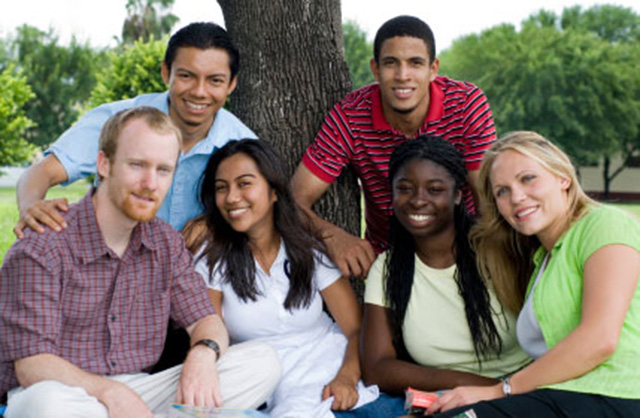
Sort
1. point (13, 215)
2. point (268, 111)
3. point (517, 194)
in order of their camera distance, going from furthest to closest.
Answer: point (13, 215), point (268, 111), point (517, 194)

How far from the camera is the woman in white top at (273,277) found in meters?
4.02

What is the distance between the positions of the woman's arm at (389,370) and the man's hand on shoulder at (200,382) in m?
0.85

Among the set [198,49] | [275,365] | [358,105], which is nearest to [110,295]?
[275,365]

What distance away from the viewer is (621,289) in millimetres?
3088

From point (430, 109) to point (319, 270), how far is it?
133cm

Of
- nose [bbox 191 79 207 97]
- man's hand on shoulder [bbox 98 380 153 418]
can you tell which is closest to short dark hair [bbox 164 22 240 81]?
nose [bbox 191 79 207 97]

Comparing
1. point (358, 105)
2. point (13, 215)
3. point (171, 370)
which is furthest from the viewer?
point (13, 215)

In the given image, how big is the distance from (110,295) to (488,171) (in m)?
1.91

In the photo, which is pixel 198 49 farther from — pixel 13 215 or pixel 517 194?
pixel 13 215

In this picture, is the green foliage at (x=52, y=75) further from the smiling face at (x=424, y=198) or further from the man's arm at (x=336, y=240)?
the smiling face at (x=424, y=198)

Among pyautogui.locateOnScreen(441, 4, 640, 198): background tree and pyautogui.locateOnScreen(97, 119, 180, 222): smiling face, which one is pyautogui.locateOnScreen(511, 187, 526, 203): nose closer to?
pyautogui.locateOnScreen(97, 119, 180, 222): smiling face

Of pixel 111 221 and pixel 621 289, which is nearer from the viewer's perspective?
pixel 621 289

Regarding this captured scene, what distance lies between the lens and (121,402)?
320 centimetres

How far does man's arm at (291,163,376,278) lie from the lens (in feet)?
13.8
